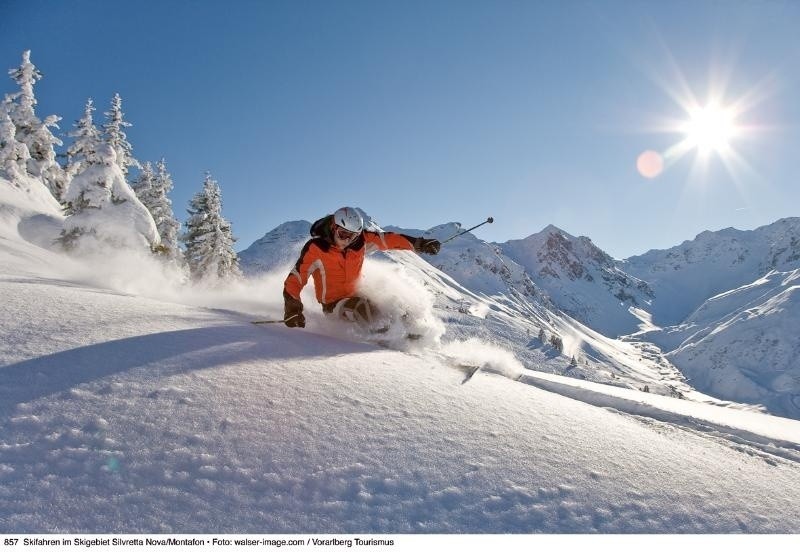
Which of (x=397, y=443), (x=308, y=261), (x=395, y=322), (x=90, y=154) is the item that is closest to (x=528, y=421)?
(x=397, y=443)

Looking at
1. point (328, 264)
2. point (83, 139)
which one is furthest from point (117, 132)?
point (328, 264)

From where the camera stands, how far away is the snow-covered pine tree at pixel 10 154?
22.4 metres

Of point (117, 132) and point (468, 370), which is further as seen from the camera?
point (117, 132)

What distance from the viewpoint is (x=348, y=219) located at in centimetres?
746

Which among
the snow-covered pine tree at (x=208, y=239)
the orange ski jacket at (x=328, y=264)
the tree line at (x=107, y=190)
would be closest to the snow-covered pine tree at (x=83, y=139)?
the tree line at (x=107, y=190)

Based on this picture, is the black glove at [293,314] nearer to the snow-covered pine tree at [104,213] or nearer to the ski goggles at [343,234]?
the ski goggles at [343,234]

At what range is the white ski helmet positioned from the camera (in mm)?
7465

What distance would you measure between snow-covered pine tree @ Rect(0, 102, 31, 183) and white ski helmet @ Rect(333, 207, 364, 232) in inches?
901

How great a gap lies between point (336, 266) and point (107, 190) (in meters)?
20.8

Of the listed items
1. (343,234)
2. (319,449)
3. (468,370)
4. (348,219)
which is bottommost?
(319,449)

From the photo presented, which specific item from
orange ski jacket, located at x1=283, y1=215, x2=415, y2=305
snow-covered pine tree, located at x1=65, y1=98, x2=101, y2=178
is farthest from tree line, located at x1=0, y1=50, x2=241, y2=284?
orange ski jacket, located at x1=283, y1=215, x2=415, y2=305

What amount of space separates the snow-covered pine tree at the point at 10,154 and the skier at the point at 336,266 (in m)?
22.4

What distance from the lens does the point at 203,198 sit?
30938 millimetres

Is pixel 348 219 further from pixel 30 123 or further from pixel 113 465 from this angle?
pixel 30 123
